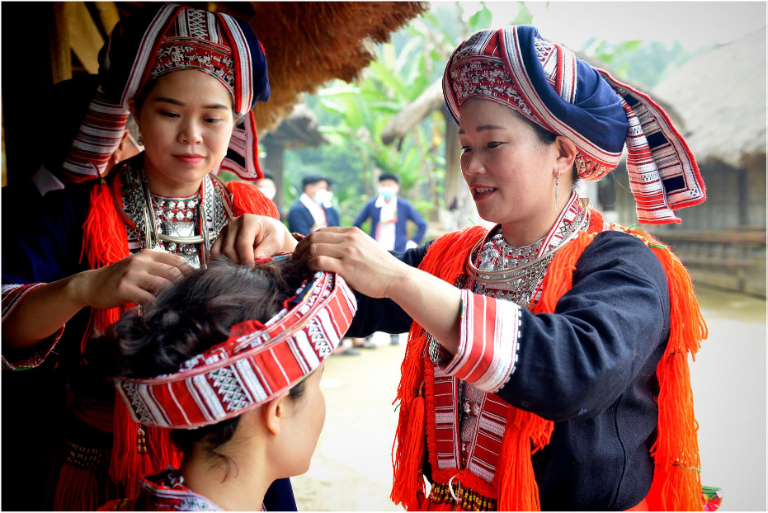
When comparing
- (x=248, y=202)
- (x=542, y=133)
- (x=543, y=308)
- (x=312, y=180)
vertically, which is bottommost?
(x=312, y=180)

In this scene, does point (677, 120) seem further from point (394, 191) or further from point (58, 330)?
point (58, 330)

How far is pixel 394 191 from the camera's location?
32.1 ft

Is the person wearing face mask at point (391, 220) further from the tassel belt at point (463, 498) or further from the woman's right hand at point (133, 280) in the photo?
the woman's right hand at point (133, 280)

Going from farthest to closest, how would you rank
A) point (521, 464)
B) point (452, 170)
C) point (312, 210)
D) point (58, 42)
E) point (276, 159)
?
point (276, 159), point (452, 170), point (312, 210), point (58, 42), point (521, 464)

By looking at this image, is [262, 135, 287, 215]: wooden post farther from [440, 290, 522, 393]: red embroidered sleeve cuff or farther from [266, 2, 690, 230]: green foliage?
[440, 290, 522, 393]: red embroidered sleeve cuff

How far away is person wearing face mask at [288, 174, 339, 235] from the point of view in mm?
9195

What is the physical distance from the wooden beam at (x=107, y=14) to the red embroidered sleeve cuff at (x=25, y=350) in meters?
2.68

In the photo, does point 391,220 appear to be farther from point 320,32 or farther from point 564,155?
point 564,155

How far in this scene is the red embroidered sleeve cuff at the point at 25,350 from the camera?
159 centimetres

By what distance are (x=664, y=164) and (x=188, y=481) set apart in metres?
1.52

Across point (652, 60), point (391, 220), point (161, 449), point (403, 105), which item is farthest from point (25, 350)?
point (652, 60)

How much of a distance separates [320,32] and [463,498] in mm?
2706

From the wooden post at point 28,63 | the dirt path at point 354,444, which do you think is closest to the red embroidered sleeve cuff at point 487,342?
the wooden post at point 28,63

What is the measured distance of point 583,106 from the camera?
158cm
